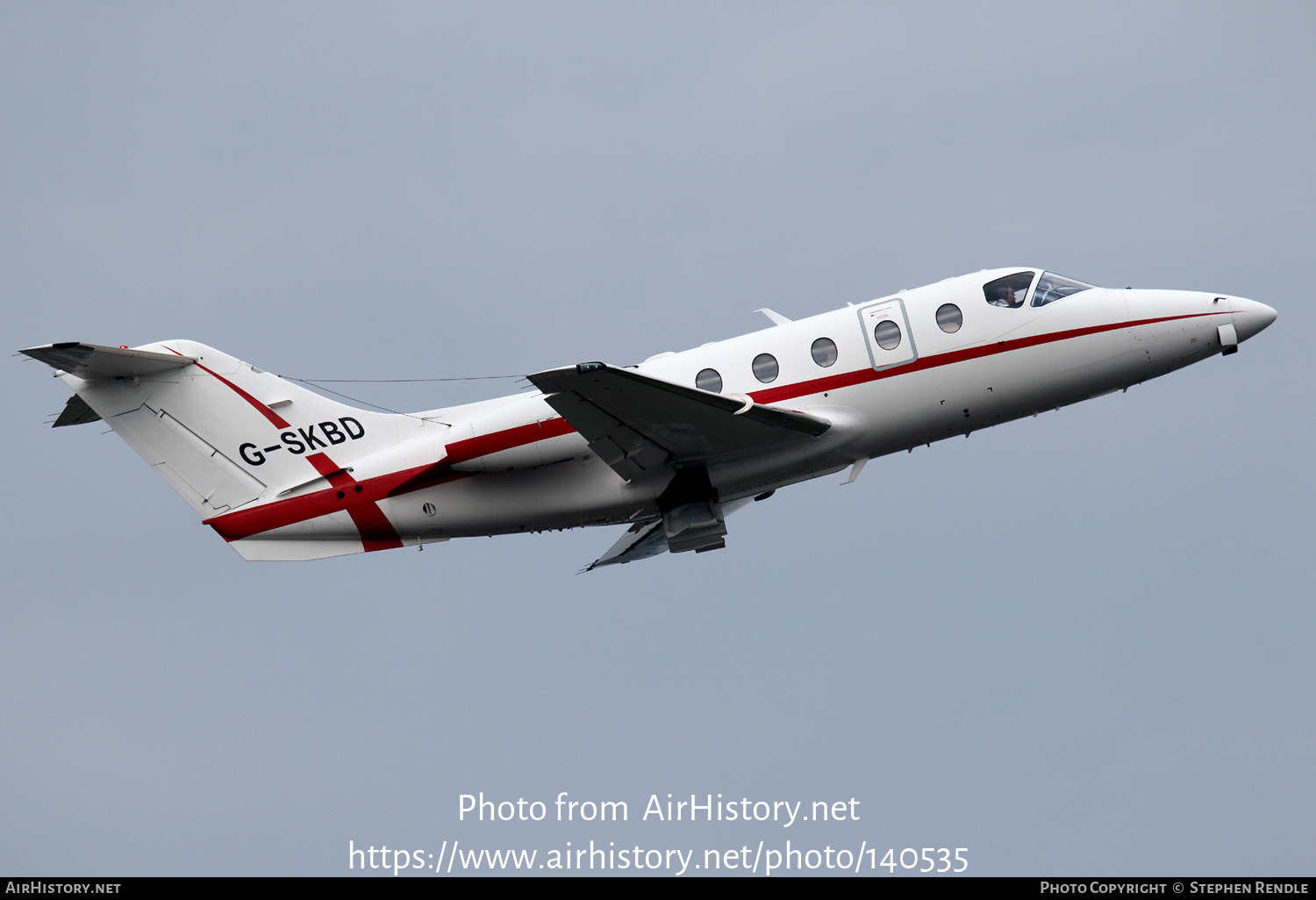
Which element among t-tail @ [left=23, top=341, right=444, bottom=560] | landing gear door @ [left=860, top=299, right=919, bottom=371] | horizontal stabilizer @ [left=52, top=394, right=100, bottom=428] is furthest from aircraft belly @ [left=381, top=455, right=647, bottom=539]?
horizontal stabilizer @ [left=52, top=394, right=100, bottom=428]

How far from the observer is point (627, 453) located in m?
21.0

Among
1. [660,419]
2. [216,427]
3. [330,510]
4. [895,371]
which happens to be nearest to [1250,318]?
[895,371]

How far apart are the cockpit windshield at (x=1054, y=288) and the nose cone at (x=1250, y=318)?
2715 mm

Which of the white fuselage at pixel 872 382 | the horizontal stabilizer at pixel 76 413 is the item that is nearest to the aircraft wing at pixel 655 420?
the white fuselage at pixel 872 382

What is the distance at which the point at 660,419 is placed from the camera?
20172 mm

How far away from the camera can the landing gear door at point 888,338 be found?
70.4 feet

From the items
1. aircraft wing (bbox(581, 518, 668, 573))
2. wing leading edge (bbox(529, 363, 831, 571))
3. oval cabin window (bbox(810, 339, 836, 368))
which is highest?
oval cabin window (bbox(810, 339, 836, 368))

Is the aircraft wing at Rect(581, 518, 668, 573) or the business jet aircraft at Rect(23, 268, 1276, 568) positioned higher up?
the business jet aircraft at Rect(23, 268, 1276, 568)

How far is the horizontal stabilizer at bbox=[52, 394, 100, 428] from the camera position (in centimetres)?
2291

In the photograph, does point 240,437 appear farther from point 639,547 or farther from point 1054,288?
point 1054,288

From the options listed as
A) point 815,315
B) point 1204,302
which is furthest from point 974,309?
point 1204,302

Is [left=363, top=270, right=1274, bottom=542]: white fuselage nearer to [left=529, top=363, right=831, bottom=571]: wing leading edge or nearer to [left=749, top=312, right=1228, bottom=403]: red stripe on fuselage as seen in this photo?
[left=749, top=312, right=1228, bottom=403]: red stripe on fuselage

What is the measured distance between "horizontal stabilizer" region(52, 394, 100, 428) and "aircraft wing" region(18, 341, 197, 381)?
0.55 metres

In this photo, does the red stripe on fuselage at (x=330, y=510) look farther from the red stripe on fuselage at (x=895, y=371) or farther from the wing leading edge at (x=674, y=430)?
the red stripe on fuselage at (x=895, y=371)
